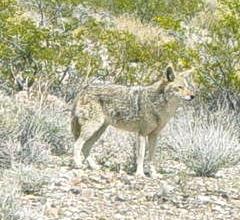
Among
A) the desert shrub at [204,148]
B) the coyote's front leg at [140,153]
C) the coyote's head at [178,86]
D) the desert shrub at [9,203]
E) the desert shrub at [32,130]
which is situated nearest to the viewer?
the desert shrub at [9,203]

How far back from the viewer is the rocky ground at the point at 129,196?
8008 millimetres

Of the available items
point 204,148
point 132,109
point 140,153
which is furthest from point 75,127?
point 204,148

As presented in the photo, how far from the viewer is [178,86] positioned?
1040 cm

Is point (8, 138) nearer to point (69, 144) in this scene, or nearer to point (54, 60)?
point (69, 144)

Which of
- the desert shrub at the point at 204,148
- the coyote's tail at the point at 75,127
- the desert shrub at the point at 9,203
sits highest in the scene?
the desert shrub at the point at 9,203

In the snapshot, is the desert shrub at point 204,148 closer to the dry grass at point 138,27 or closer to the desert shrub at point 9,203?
the desert shrub at point 9,203

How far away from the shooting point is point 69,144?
37.9 ft

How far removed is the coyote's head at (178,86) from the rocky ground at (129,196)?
0.99 m

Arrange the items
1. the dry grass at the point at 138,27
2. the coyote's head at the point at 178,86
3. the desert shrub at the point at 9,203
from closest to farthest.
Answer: the desert shrub at the point at 9,203, the coyote's head at the point at 178,86, the dry grass at the point at 138,27

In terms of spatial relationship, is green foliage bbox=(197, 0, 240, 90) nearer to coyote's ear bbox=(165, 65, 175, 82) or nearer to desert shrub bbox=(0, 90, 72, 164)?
desert shrub bbox=(0, 90, 72, 164)

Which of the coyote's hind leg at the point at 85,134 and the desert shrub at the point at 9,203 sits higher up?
the desert shrub at the point at 9,203

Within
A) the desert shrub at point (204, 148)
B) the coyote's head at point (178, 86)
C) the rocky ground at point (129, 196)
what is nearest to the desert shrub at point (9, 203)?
→ the rocky ground at point (129, 196)

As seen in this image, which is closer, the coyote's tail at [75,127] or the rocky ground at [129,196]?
the rocky ground at [129,196]

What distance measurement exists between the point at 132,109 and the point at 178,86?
643mm
